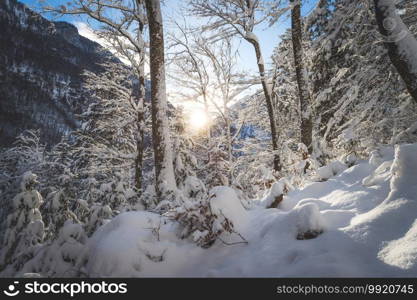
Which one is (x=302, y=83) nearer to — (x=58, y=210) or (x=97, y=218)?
(x=97, y=218)

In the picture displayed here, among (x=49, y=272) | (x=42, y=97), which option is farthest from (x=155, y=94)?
(x=42, y=97)

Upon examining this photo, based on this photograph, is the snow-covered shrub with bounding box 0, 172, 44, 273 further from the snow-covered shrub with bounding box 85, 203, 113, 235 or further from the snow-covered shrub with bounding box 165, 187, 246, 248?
the snow-covered shrub with bounding box 165, 187, 246, 248

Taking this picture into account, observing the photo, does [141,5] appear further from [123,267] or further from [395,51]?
[123,267]

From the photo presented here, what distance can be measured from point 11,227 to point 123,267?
10.3ft

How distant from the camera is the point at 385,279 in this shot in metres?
1.41

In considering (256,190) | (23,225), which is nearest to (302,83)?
(256,190)

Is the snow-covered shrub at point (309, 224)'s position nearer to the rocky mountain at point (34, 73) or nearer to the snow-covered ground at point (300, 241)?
the snow-covered ground at point (300, 241)

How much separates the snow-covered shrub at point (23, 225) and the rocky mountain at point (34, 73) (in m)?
77.5

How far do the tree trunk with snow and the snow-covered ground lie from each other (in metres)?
1.72

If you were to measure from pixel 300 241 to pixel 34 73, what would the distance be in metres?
133

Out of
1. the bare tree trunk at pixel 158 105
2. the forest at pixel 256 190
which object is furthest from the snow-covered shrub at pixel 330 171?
the bare tree trunk at pixel 158 105

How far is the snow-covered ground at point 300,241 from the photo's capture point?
5.26ft

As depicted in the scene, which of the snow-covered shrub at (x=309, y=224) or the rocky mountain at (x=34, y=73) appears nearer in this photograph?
the snow-covered shrub at (x=309, y=224)

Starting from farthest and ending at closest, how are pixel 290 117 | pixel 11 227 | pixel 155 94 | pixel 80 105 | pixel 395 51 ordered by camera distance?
pixel 290 117, pixel 80 105, pixel 155 94, pixel 11 227, pixel 395 51
